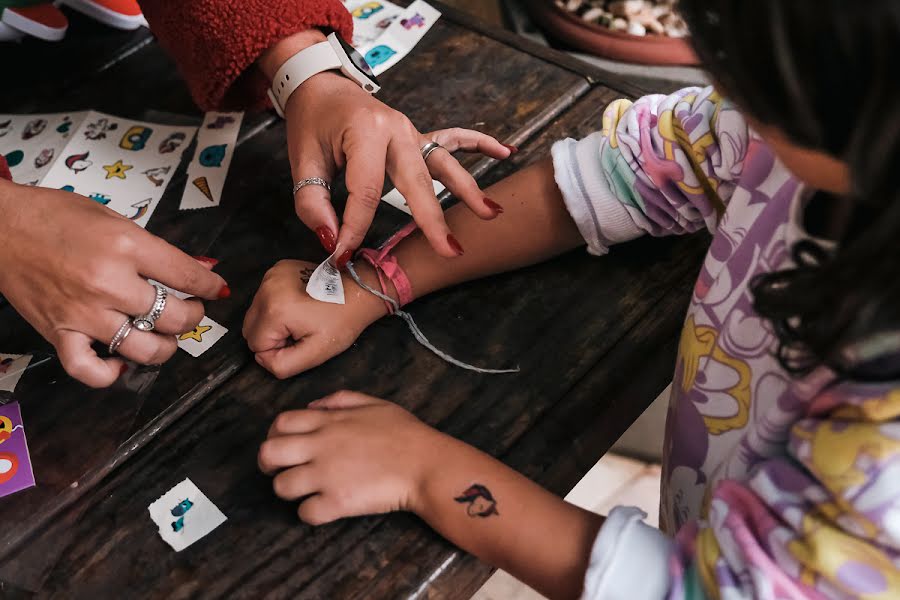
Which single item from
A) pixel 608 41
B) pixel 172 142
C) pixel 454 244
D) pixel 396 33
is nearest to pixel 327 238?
pixel 454 244

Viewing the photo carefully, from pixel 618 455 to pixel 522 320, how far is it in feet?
2.93

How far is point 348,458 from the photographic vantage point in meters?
0.71

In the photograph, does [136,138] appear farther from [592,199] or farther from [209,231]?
[592,199]

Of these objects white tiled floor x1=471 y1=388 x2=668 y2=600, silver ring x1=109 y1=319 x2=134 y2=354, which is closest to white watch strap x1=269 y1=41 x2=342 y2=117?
silver ring x1=109 y1=319 x2=134 y2=354

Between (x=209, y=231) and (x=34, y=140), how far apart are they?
0.35m

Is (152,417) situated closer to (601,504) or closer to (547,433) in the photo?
(547,433)

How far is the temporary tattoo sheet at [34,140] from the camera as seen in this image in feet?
3.50

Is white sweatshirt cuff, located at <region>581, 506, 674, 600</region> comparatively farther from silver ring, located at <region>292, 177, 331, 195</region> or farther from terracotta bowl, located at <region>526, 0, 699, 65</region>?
terracotta bowl, located at <region>526, 0, 699, 65</region>

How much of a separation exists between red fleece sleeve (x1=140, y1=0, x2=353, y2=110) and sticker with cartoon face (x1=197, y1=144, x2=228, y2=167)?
2.0 inches

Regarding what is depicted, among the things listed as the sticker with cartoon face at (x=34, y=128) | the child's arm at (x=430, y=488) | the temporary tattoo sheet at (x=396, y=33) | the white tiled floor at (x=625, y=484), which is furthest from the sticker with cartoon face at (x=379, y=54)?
the white tiled floor at (x=625, y=484)

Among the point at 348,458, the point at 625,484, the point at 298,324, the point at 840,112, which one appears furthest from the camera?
the point at 625,484

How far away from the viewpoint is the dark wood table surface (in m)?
0.69

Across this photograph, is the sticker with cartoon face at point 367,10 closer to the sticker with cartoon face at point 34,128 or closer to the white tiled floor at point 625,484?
the sticker with cartoon face at point 34,128

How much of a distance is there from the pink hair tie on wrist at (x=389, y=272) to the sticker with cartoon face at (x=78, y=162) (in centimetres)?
44
